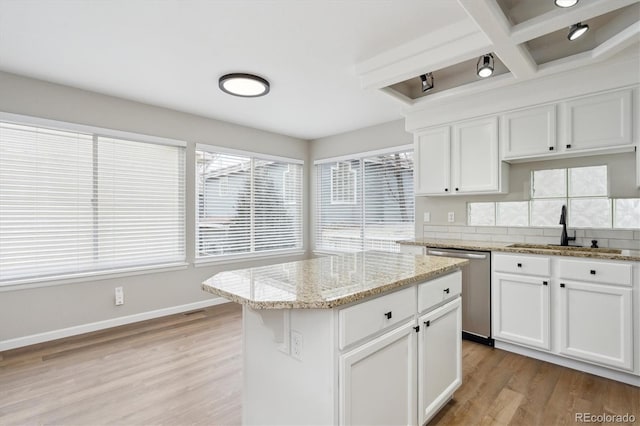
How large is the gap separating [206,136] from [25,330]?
273 cm

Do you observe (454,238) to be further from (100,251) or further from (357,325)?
(100,251)

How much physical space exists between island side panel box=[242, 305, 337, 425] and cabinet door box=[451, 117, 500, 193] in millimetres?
2602

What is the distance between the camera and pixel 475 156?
10.8 feet

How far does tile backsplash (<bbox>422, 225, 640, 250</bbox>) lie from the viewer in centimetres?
270

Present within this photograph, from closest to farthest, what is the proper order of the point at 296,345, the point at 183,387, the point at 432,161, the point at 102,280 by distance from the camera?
the point at 296,345 < the point at 183,387 < the point at 102,280 < the point at 432,161

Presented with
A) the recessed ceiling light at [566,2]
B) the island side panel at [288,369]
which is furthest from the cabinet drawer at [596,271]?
the island side panel at [288,369]

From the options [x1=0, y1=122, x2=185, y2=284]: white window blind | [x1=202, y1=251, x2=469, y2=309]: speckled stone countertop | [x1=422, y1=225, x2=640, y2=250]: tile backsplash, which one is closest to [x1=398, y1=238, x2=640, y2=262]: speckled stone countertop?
[x1=422, y1=225, x2=640, y2=250]: tile backsplash

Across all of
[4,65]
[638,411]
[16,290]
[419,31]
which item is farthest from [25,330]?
[638,411]

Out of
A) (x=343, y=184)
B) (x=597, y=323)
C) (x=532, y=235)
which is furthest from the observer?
(x=343, y=184)

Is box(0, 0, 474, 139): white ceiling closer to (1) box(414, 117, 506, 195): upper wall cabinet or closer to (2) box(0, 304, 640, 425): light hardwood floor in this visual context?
(1) box(414, 117, 506, 195): upper wall cabinet

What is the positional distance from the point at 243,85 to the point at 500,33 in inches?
83.7

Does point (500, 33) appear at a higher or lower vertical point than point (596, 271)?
higher

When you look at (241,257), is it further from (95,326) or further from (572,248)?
(572,248)

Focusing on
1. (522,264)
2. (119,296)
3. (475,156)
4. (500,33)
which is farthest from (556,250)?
(119,296)
